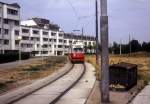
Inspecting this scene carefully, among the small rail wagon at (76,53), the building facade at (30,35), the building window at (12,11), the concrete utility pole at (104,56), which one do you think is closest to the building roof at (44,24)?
the building facade at (30,35)

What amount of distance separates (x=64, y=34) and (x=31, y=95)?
160 metres

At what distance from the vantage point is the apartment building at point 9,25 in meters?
100

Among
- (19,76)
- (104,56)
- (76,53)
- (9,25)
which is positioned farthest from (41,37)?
(104,56)

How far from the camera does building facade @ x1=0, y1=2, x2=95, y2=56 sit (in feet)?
336

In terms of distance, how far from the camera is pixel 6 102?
17.4 meters

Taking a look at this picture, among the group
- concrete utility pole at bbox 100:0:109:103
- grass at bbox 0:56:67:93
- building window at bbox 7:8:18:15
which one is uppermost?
building window at bbox 7:8:18:15

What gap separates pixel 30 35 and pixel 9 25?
1368 inches

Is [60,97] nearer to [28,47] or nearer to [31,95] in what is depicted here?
[31,95]

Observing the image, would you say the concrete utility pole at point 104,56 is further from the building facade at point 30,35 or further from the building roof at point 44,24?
the building roof at point 44,24

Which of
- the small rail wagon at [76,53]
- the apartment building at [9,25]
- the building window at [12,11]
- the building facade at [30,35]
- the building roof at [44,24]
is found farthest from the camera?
the building roof at [44,24]

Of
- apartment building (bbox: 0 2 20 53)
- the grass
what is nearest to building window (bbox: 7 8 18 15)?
apartment building (bbox: 0 2 20 53)

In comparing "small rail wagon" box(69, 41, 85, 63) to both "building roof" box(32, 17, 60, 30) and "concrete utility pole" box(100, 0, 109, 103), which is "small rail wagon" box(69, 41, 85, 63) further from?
"building roof" box(32, 17, 60, 30)

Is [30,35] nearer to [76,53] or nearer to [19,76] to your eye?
[76,53]

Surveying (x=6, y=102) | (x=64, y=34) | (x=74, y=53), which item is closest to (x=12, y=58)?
(x=74, y=53)
